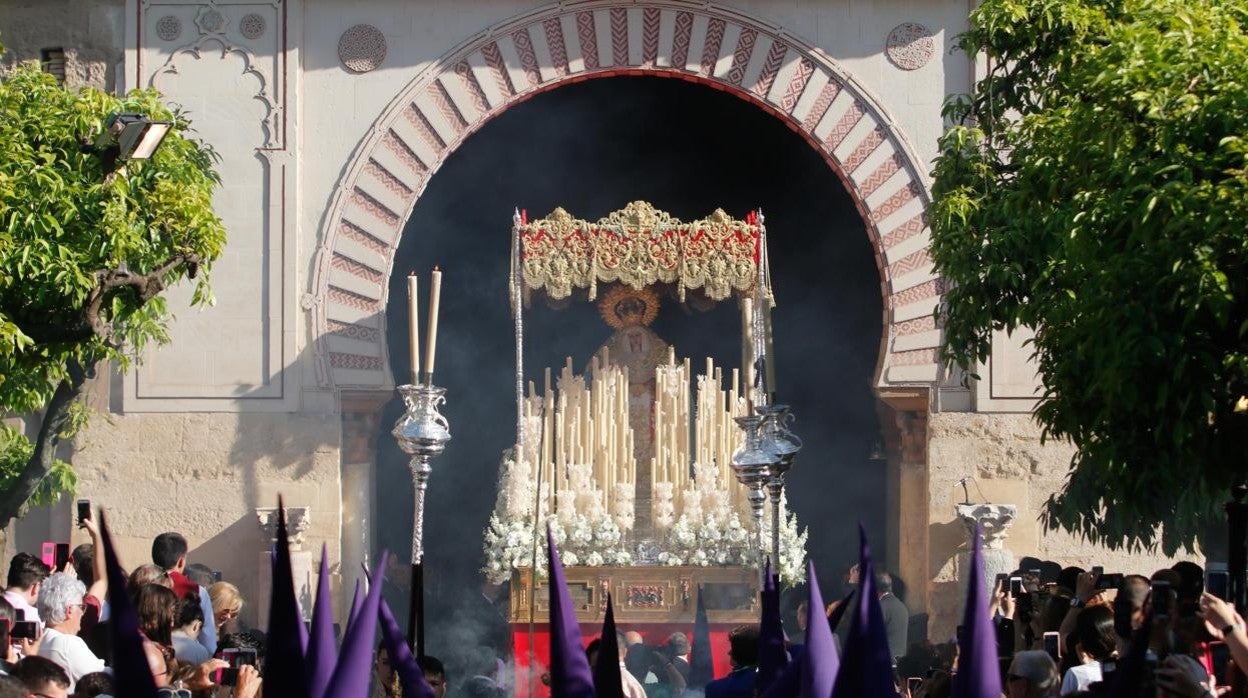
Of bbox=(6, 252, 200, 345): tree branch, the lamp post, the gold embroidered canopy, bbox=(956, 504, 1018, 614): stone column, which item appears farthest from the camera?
the gold embroidered canopy

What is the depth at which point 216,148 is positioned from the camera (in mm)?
15719

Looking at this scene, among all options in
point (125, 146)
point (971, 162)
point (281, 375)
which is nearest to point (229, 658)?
point (125, 146)

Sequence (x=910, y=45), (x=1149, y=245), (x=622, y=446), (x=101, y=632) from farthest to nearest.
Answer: (x=910, y=45)
(x=622, y=446)
(x=101, y=632)
(x=1149, y=245)

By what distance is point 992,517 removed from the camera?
15.3 meters

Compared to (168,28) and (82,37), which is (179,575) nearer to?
(168,28)

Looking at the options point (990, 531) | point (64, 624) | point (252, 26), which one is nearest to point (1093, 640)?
point (64, 624)

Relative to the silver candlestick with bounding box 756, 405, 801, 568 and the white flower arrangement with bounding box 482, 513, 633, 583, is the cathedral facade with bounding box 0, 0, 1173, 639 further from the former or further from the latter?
the silver candlestick with bounding box 756, 405, 801, 568

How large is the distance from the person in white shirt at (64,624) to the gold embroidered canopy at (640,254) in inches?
297

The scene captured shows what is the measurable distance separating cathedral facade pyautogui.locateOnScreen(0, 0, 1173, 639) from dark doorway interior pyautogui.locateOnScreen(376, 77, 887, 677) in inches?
77.3

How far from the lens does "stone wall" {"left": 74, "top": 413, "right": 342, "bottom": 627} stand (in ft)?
51.2

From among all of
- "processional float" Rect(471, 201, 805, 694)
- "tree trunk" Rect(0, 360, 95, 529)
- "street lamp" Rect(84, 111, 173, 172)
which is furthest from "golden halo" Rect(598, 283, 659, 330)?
"street lamp" Rect(84, 111, 173, 172)

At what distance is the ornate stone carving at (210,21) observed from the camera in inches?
622

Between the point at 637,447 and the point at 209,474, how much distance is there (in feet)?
11.0

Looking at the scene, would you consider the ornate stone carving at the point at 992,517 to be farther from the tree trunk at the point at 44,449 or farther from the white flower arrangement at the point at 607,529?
the tree trunk at the point at 44,449
